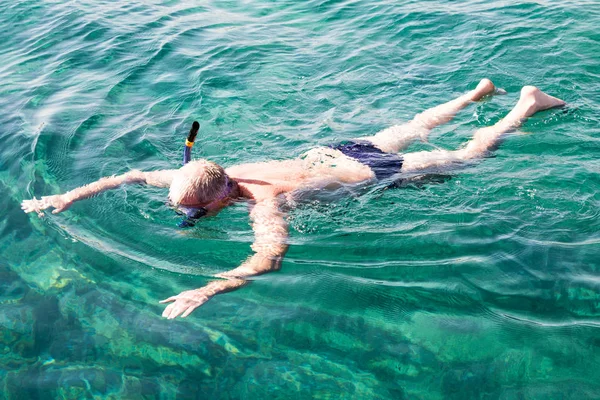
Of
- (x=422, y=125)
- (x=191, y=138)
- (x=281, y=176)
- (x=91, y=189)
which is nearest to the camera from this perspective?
(x=191, y=138)

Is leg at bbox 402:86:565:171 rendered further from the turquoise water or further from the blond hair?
the blond hair

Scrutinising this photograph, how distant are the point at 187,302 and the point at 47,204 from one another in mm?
2245

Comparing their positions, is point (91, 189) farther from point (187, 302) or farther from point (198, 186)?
point (187, 302)

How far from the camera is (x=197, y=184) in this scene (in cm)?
444

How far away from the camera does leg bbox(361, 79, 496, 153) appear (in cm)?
607

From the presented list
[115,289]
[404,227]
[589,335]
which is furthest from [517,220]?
[115,289]

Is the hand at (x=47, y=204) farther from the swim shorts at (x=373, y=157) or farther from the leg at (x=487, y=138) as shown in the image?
the leg at (x=487, y=138)

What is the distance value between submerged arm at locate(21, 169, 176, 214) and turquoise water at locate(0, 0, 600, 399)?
0.13m

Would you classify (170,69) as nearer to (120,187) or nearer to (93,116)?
(93,116)

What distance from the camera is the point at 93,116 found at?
7453mm

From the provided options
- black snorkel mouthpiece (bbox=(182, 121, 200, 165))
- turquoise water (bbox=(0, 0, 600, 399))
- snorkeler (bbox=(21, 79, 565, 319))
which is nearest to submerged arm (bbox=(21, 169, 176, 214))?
snorkeler (bbox=(21, 79, 565, 319))

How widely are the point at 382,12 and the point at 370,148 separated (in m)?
5.31

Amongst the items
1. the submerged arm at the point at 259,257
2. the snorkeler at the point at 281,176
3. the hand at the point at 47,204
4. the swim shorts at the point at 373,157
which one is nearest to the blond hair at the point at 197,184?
the snorkeler at the point at 281,176

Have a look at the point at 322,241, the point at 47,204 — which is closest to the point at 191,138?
the point at 322,241
